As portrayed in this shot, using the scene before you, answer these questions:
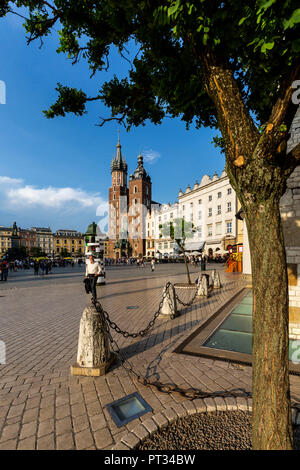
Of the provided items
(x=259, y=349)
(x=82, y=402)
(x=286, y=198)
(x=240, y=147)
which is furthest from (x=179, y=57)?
(x=82, y=402)

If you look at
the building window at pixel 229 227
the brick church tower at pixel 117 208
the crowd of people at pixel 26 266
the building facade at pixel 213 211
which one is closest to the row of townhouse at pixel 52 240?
the brick church tower at pixel 117 208

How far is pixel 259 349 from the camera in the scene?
175 centimetres

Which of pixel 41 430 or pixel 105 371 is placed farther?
pixel 105 371

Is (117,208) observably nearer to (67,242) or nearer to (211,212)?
(211,212)

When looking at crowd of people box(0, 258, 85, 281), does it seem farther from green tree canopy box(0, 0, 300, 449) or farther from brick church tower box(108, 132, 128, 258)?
brick church tower box(108, 132, 128, 258)

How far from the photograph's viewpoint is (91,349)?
341 cm

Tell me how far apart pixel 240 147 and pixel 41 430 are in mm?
3601

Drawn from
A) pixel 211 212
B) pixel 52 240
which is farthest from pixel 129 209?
pixel 52 240

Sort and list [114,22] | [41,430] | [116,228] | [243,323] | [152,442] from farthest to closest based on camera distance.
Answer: [116,228] < [243,323] < [114,22] < [41,430] < [152,442]

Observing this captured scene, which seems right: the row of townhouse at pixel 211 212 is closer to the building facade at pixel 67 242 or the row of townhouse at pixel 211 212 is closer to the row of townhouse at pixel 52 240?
the row of townhouse at pixel 52 240

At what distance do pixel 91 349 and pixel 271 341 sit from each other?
2808 mm

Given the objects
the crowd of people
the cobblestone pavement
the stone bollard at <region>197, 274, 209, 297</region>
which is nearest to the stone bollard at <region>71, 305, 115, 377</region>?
the cobblestone pavement

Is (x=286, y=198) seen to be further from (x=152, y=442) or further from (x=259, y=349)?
(x=152, y=442)

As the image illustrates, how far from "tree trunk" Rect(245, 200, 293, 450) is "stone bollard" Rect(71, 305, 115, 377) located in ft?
7.94
